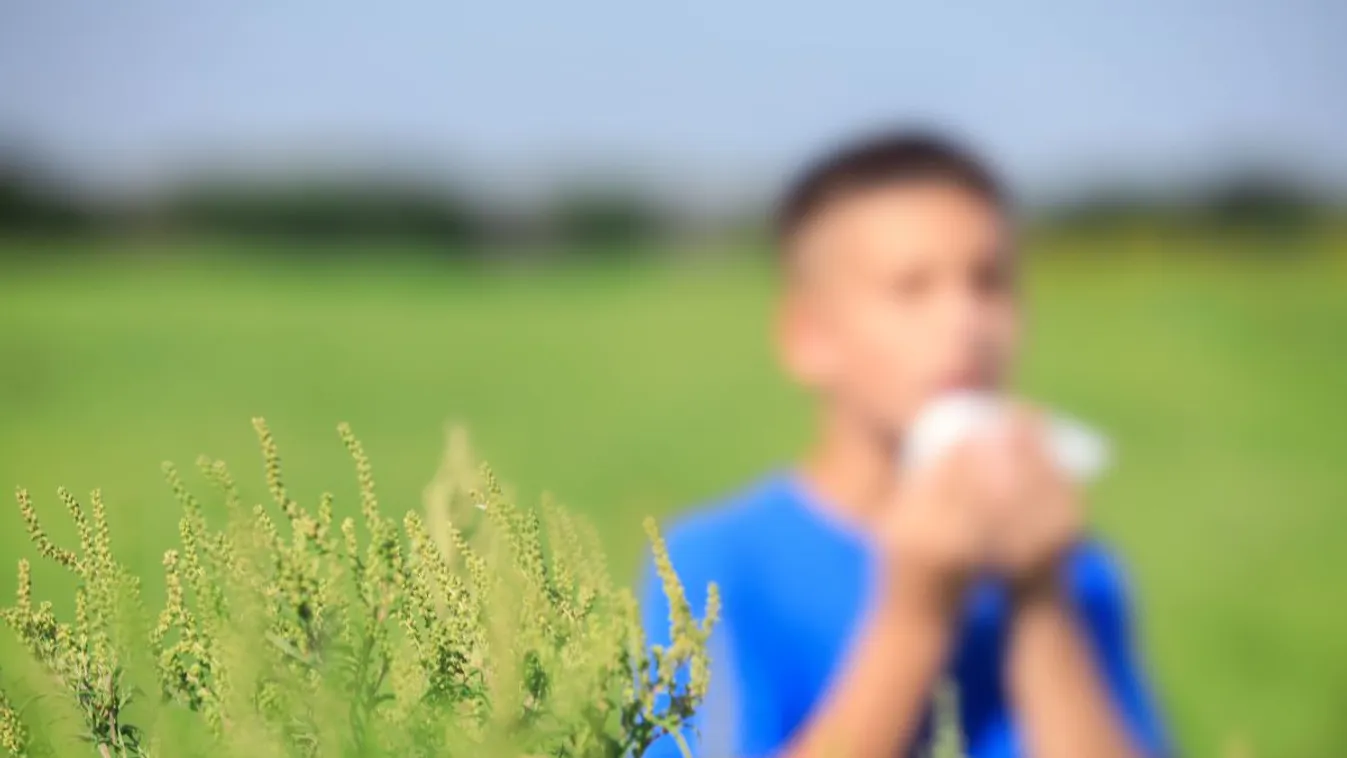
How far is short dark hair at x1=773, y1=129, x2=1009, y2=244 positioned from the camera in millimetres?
2344

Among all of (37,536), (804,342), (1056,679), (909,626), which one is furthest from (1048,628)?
(37,536)

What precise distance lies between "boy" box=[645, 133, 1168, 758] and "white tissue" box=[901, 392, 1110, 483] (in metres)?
0.03

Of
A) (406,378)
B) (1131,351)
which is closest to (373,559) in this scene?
(406,378)

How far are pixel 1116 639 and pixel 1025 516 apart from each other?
0.60 meters

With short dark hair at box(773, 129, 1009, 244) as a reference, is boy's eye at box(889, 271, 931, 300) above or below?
below

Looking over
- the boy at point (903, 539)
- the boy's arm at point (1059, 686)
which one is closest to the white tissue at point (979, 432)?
the boy at point (903, 539)

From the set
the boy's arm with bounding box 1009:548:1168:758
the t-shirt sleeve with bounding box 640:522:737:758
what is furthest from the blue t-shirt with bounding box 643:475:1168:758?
the t-shirt sleeve with bounding box 640:522:737:758

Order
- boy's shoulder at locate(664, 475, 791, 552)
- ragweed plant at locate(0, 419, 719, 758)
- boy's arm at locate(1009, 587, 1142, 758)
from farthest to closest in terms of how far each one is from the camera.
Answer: boy's shoulder at locate(664, 475, 791, 552)
boy's arm at locate(1009, 587, 1142, 758)
ragweed plant at locate(0, 419, 719, 758)

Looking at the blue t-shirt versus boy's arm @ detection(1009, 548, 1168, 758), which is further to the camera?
the blue t-shirt

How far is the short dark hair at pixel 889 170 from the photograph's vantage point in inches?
92.3

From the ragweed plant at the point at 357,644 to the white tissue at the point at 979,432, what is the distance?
1027mm

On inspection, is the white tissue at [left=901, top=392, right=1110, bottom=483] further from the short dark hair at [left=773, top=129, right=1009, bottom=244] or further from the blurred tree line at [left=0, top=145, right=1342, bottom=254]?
the blurred tree line at [left=0, top=145, right=1342, bottom=254]

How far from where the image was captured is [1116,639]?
207cm

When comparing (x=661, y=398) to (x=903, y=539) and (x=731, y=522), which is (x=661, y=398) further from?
(x=903, y=539)
